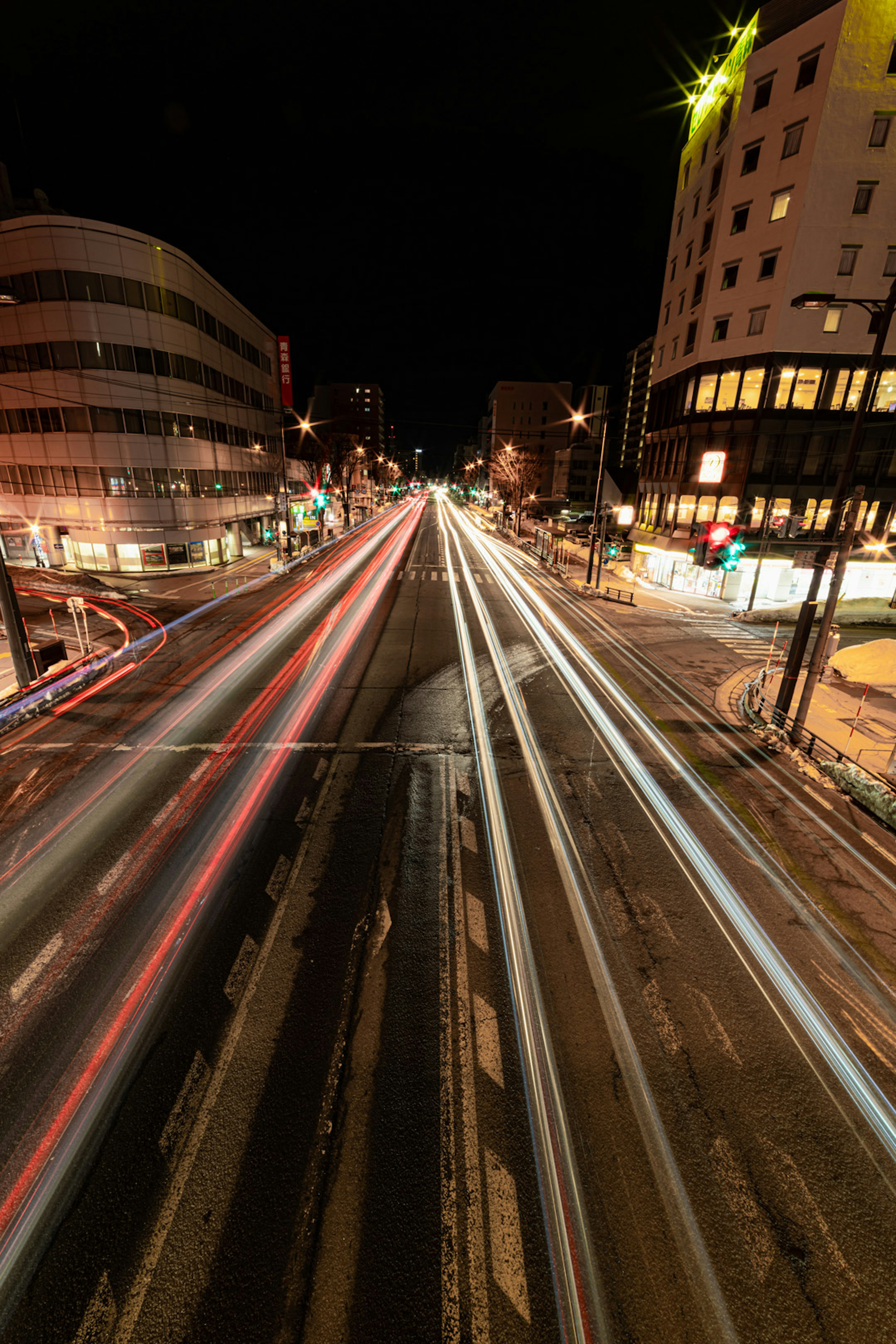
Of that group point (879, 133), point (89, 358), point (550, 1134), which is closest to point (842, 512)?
point (550, 1134)

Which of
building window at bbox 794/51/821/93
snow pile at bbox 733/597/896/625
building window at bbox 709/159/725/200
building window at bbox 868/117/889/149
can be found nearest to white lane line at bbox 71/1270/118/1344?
snow pile at bbox 733/597/896/625

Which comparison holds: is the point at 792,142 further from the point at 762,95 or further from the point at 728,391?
the point at 728,391

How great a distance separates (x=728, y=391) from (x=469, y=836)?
31.6 m

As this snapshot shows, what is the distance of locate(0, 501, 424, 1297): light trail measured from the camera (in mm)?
4445

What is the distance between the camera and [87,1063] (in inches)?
216

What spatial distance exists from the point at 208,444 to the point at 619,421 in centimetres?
13050

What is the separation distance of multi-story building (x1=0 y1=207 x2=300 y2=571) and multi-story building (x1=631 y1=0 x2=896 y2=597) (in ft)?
103

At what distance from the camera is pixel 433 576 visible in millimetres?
33969

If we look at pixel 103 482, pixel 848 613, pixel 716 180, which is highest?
pixel 716 180

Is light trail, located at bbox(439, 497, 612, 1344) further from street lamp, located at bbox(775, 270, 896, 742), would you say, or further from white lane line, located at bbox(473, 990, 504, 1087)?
street lamp, located at bbox(775, 270, 896, 742)

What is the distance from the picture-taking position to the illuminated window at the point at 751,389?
27.9 meters

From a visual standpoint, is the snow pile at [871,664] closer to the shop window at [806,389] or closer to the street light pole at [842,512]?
the street light pole at [842,512]

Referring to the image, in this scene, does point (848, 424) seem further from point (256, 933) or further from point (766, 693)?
point (256, 933)

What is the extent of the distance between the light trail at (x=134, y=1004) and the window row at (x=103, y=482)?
24.9 meters
